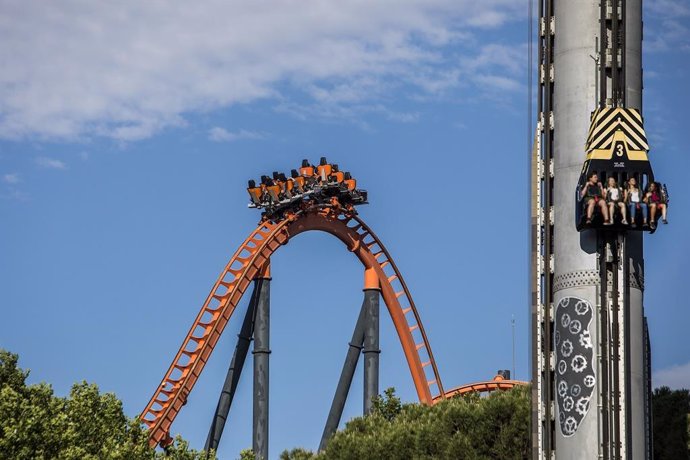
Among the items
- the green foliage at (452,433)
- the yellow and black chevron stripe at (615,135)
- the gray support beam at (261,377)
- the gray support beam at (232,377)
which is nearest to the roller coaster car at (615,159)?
the yellow and black chevron stripe at (615,135)

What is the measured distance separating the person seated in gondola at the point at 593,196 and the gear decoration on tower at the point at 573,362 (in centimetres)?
259

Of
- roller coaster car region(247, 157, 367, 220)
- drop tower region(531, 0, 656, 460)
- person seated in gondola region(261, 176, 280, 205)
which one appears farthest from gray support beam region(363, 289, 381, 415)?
drop tower region(531, 0, 656, 460)

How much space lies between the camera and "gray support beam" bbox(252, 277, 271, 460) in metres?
79.7

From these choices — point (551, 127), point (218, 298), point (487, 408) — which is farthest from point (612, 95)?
point (218, 298)

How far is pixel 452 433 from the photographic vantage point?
67250 millimetres

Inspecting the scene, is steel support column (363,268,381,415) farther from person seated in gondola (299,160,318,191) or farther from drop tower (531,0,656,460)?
drop tower (531,0,656,460)

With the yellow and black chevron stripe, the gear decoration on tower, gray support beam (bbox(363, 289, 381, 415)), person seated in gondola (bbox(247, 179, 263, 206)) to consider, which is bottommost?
the gear decoration on tower

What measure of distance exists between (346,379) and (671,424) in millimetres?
23393

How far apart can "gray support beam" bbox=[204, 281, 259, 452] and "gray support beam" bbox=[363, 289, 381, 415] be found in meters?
6.25

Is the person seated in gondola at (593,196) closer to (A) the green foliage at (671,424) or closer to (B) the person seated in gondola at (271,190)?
(A) the green foliage at (671,424)

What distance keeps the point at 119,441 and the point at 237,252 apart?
21.1 meters

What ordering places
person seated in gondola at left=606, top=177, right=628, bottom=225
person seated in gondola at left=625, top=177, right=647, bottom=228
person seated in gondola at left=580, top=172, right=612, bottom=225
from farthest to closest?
person seated in gondola at left=625, top=177, right=647, bottom=228
person seated in gondola at left=606, top=177, right=628, bottom=225
person seated in gondola at left=580, top=172, right=612, bottom=225

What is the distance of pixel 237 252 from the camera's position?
3211 inches

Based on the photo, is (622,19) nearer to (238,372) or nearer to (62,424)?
(62,424)
